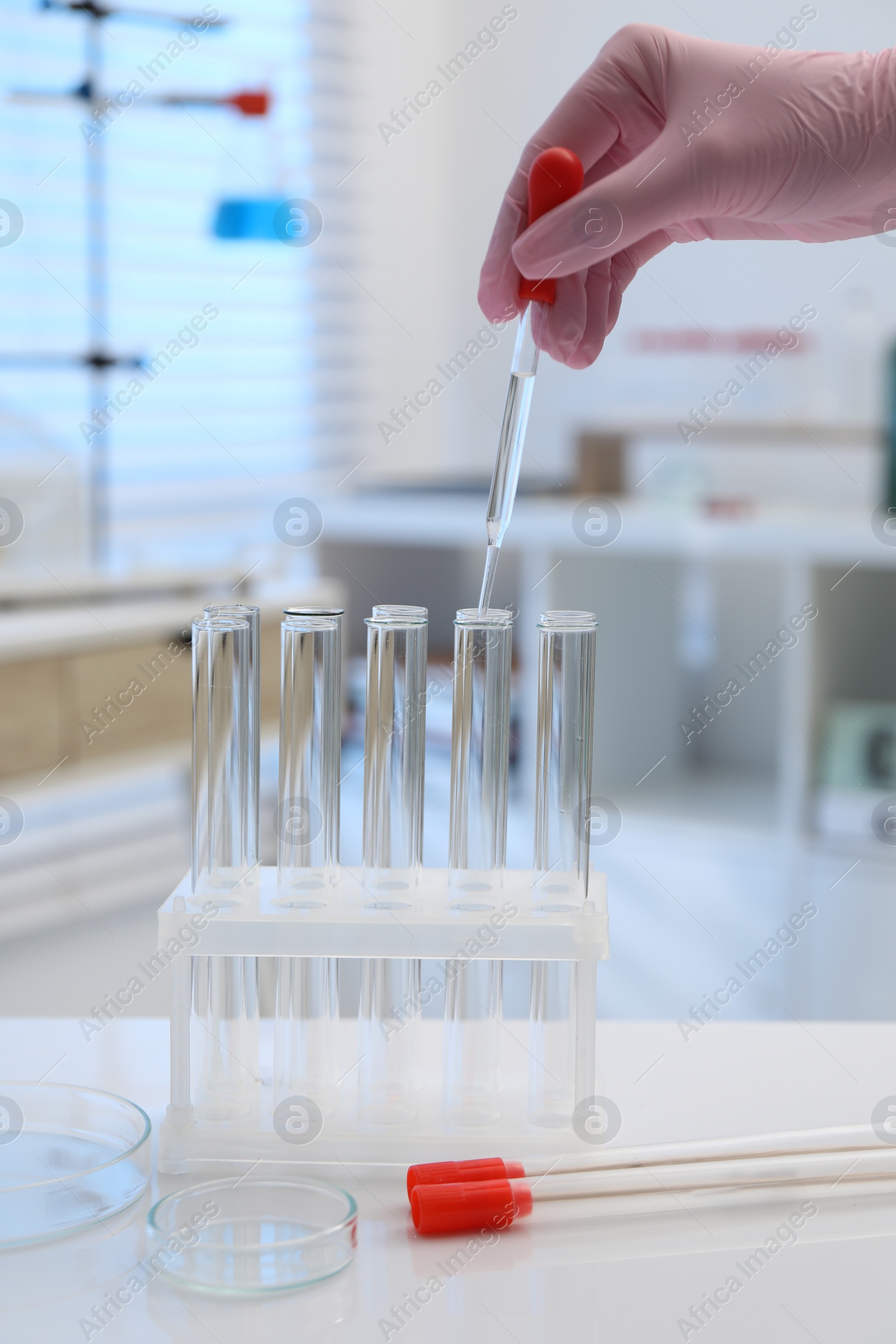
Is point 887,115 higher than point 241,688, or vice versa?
point 887,115

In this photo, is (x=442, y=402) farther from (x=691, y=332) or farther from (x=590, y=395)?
(x=691, y=332)

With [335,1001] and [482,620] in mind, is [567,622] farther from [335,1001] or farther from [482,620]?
[335,1001]

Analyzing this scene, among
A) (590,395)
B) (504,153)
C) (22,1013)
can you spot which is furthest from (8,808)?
(504,153)

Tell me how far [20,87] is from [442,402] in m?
1.14

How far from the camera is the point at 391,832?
69cm

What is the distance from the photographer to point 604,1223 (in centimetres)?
62

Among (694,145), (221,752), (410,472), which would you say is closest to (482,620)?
(221,752)

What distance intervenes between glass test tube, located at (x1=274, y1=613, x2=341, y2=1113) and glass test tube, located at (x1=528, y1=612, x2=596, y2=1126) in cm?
11

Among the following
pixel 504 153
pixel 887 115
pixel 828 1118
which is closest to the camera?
pixel 828 1118

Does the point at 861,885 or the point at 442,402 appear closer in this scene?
the point at 861,885

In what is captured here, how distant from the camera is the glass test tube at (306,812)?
676mm

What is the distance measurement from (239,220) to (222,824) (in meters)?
1.96

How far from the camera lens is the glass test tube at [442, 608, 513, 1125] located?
680 millimetres

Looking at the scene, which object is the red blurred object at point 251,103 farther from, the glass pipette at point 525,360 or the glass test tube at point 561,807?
Result: the glass test tube at point 561,807
